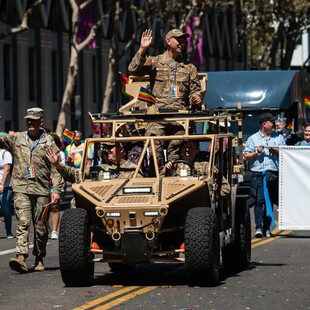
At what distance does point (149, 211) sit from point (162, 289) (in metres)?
0.78

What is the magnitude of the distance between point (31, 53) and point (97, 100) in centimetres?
916

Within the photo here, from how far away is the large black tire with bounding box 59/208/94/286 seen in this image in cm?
→ 1313

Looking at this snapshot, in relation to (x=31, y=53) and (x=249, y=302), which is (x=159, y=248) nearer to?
(x=249, y=302)

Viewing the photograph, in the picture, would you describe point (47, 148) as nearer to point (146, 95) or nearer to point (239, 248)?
point (146, 95)

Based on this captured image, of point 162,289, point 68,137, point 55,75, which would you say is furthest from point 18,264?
point 55,75

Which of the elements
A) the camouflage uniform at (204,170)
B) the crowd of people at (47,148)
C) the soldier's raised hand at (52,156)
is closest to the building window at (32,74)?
the crowd of people at (47,148)

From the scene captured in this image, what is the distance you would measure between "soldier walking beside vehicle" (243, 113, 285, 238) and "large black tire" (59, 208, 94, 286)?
7409 mm

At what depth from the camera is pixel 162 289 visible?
13.2 m

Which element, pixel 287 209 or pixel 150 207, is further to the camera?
pixel 287 209

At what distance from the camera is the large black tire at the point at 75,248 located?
43.1 feet

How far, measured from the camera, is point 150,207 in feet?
42.7

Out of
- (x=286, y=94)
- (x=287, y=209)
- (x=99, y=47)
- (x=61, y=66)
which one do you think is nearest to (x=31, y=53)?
(x=61, y=66)

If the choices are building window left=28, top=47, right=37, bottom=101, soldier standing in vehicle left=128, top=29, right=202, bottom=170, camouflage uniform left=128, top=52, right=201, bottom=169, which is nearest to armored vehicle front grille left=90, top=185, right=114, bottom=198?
soldier standing in vehicle left=128, top=29, right=202, bottom=170

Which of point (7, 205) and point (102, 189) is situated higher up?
point (102, 189)
